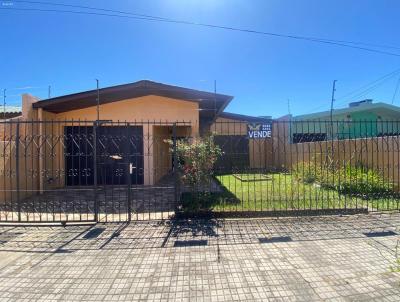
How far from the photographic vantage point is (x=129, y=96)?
11.2m

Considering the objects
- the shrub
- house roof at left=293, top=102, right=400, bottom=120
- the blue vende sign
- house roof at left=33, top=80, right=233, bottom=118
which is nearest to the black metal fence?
the shrub

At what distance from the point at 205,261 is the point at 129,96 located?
835cm

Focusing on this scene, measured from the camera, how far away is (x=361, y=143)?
31.7 feet

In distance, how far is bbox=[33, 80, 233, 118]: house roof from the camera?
32.3 feet

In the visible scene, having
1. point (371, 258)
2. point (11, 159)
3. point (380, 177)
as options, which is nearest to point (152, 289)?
point (371, 258)

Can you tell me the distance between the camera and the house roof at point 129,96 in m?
9.84

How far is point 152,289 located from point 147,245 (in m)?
1.47

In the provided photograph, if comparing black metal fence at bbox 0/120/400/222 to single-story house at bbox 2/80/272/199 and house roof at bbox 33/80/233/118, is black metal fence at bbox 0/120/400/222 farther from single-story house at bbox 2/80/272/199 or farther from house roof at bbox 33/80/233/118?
house roof at bbox 33/80/233/118

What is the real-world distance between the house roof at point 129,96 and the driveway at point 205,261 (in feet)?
Result: 17.0

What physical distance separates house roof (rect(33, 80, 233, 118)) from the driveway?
5170mm

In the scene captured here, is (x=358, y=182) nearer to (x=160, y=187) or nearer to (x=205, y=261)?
(x=160, y=187)

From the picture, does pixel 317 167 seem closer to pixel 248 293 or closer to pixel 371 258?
pixel 371 258

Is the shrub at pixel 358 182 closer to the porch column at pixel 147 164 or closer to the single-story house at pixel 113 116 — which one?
the single-story house at pixel 113 116

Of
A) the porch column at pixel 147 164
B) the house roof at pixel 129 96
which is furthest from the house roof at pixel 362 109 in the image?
the porch column at pixel 147 164
